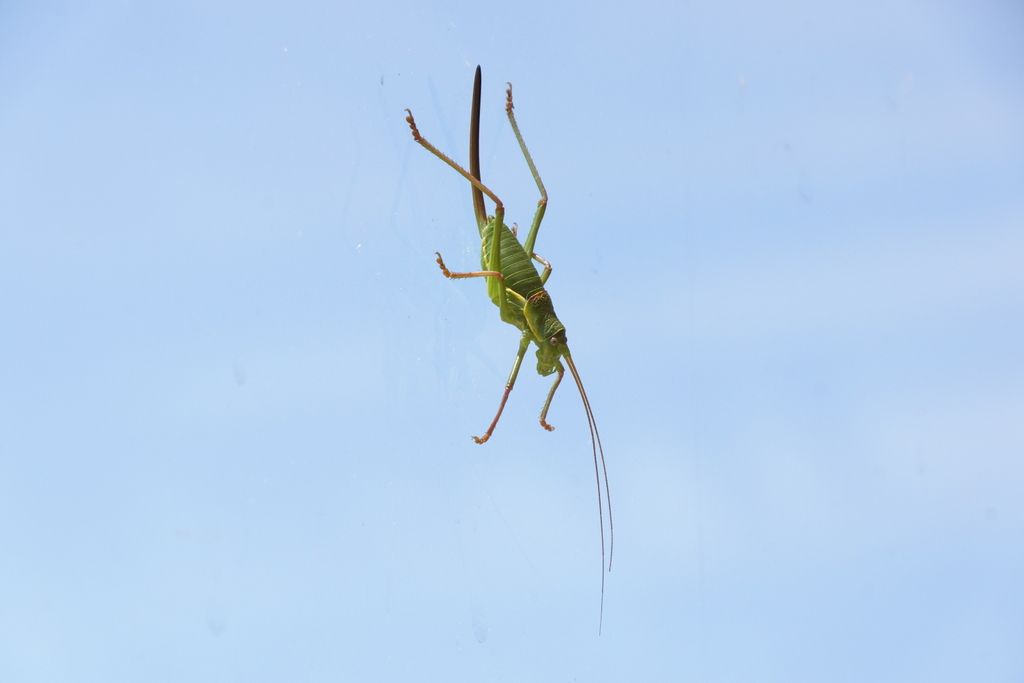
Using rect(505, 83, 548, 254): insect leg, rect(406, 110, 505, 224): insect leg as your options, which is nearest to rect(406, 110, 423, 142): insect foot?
rect(406, 110, 505, 224): insect leg

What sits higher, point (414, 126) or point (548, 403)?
point (414, 126)

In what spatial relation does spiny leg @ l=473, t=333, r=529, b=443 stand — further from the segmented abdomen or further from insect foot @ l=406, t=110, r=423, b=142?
insect foot @ l=406, t=110, r=423, b=142

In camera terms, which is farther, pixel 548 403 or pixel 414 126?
pixel 548 403

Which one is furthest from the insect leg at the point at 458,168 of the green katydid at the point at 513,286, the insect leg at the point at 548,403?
the insect leg at the point at 548,403

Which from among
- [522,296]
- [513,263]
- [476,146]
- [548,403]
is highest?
[476,146]

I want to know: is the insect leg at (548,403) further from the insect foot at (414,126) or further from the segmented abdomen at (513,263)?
the insect foot at (414,126)

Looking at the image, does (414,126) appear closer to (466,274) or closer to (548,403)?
(466,274)

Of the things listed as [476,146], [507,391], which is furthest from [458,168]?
[507,391]

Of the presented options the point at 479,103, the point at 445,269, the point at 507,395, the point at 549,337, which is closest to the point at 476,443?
the point at 507,395

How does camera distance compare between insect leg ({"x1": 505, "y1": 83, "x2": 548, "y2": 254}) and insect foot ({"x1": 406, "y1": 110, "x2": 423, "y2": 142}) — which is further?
insect leg ({"x1": 505, "y1": 83, "x2": 548, "y2": 254})

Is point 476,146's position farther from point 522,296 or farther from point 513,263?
point 522,296
